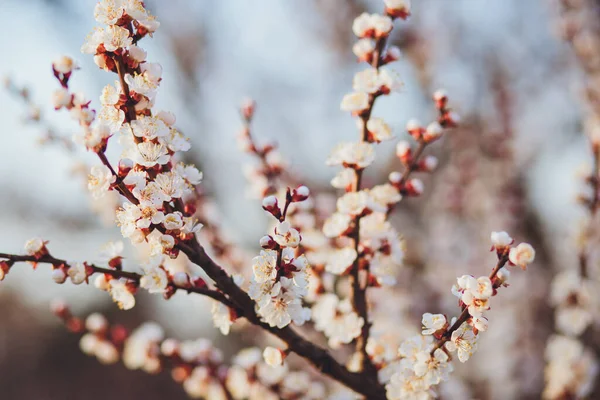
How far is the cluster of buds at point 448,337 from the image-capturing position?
922 mm

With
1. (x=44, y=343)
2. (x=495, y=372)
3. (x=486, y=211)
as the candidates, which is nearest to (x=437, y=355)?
(x=495, y=372)

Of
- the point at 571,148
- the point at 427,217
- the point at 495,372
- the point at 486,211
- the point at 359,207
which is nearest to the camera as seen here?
the point at 359,207

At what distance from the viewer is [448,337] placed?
0.99 m

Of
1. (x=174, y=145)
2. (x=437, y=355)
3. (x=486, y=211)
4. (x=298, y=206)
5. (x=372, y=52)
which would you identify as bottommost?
(x=437, y=355)

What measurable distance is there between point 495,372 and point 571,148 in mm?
2624

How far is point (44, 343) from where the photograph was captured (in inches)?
621

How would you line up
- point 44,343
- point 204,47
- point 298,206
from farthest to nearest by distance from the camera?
point 44,343
point 204,47
point 298,206

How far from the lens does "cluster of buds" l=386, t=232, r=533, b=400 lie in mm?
922

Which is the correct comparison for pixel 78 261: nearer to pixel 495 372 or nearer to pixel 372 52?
pixel 372 52

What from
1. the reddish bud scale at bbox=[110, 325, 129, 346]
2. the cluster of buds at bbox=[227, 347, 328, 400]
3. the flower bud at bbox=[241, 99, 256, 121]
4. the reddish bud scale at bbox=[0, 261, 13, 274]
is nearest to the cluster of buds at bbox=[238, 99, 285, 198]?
the flower bud at bbox=[241, 99, 256, 121]

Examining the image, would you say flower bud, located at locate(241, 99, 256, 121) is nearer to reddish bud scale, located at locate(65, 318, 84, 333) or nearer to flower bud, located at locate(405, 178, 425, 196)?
flower bud, located at locate(405, 178, 425, 196)

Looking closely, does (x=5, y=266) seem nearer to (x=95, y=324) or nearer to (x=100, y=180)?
(x=100, y=180)

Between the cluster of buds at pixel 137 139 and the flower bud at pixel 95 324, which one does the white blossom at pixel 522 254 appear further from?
the flower bud at pixel 95 324

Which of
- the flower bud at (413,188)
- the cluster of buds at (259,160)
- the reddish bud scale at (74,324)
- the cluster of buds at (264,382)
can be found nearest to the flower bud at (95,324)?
the reddish bud scale at (74,324)
